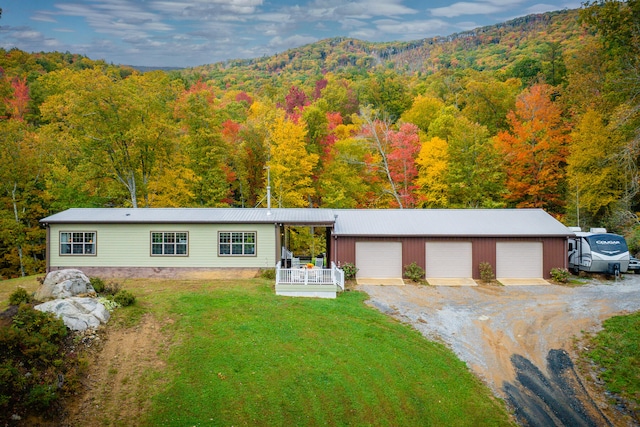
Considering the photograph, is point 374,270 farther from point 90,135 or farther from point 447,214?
point 90,135

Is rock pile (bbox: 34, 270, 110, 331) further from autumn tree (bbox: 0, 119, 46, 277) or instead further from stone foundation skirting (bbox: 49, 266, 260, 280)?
autumn tree (bbox: 0, 119, 46, 277)

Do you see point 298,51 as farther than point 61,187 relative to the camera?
Yes

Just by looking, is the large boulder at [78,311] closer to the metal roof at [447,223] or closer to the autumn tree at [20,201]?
the metal roof at [447,223]

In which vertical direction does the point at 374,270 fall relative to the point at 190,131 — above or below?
below

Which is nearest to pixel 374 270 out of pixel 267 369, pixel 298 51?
pixel 267 369

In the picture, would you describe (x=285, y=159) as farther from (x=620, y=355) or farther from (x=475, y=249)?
(x=620, y=355)

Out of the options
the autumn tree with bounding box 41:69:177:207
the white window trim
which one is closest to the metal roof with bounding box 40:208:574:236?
the white window trim

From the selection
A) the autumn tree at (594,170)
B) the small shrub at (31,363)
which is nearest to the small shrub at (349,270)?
the small shrub at (31,363)
